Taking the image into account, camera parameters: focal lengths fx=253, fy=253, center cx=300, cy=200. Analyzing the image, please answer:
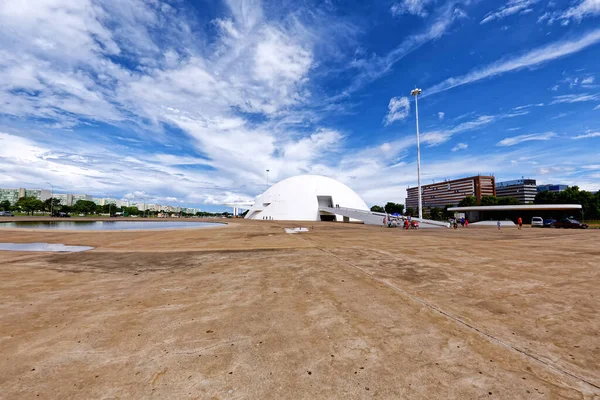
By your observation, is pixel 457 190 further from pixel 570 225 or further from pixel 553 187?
pixel 570 225

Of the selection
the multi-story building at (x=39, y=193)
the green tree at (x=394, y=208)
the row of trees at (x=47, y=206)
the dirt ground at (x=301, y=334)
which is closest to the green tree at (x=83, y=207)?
the row of trees at (x=47, y=206)

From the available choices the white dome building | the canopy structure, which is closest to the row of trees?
the white dome building

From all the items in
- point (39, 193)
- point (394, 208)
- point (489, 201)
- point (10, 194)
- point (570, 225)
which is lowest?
point (570, 225)

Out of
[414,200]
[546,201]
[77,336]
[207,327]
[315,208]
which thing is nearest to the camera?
[77,336]

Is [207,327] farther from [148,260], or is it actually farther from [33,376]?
[148,260]

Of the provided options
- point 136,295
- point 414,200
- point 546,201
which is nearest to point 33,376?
point 136,295

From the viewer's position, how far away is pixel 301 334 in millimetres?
3920

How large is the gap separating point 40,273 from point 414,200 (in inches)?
8058

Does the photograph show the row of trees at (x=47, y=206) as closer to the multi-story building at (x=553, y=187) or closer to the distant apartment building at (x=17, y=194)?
the distant apartment building at (x=17, y=194)

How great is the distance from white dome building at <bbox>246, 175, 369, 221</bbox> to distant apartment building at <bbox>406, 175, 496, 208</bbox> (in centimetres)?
9115

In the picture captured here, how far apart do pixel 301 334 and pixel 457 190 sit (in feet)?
569

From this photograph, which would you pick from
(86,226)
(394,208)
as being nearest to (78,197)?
(86,226)

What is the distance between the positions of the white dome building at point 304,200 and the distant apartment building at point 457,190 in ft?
299

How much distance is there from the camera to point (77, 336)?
3.89m
